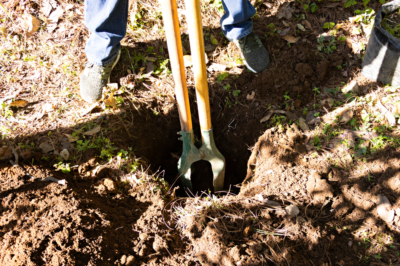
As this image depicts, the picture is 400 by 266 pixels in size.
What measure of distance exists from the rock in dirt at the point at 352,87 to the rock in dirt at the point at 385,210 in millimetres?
1010

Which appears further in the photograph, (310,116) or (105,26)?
(310,116)

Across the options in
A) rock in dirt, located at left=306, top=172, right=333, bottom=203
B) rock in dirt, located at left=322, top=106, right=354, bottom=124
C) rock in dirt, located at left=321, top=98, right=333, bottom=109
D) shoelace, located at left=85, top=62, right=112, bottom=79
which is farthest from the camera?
shoelace, located at left=85, top=62, right=112, bottom=79

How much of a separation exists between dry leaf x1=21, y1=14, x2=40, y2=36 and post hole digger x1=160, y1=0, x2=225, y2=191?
216cm

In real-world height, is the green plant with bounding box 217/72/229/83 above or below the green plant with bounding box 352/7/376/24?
below

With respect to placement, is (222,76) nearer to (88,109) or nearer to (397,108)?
(88,109)

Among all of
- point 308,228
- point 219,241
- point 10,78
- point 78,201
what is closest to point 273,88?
point 308,228

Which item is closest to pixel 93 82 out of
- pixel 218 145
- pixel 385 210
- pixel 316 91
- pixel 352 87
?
pixel 218 145

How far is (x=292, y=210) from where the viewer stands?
191 cm

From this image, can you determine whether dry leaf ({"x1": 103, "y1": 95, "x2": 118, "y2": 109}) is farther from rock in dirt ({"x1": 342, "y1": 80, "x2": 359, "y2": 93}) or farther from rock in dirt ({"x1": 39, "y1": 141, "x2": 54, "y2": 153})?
rock in dirt ({"x1": 342, "y1": 80, "x2": 359, "y2": 93})

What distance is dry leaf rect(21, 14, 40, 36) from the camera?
2988 millimetres

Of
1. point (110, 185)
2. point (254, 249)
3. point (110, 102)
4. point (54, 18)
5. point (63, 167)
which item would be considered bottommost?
point (254, 249)

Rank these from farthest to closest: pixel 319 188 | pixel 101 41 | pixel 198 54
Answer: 1. pixel 101 41
2. pixel 319 188
3. pixel 198 54

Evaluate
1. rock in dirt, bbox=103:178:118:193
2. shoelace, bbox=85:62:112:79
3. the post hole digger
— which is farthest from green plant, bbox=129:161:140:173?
shoelace, bbox=85:62:112:79

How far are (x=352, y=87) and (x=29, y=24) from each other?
3472 millimetres
